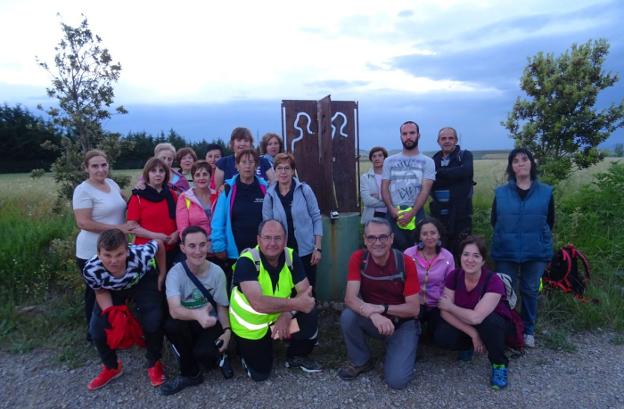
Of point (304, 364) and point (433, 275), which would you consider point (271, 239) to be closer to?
point (304, 364)

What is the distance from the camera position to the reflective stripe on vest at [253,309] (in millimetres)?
3455

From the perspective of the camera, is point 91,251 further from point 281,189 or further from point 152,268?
point 281,189

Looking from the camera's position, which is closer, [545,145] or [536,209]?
[536,209]

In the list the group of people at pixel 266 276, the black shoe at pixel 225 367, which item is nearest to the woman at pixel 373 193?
the group of people at pixel 266 276

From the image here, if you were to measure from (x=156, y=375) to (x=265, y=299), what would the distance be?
1116 millimetres

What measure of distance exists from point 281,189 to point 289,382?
175 centimetres

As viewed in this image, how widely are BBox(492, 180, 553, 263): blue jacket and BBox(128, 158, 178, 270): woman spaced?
10.4 ft

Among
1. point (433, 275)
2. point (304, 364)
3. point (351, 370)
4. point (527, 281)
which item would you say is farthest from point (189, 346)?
point (527, 281)

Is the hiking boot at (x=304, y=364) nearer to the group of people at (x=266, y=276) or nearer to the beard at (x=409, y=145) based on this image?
the group of people at (x=266, y=276)

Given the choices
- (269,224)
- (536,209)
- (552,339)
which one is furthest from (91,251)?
(552,339)

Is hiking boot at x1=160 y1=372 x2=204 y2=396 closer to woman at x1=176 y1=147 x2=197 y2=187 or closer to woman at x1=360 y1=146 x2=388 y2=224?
woman at x1=176 y1=147 x2=197 y2=187

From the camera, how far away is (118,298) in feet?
11.9

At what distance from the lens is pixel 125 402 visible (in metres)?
3.22

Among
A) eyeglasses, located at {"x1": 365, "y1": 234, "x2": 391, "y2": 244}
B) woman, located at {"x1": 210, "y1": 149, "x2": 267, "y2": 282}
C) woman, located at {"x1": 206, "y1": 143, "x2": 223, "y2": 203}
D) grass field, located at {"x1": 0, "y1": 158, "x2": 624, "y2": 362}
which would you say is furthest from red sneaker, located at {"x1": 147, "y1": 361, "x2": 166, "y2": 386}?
eyeglasses, located at {"x1": 365, "y1": 234, "x2": 391, "y2": 244}
